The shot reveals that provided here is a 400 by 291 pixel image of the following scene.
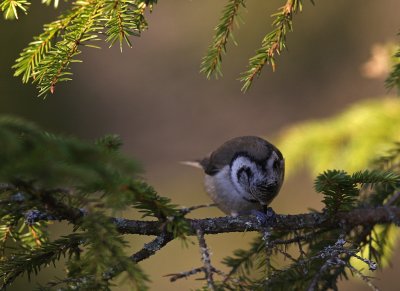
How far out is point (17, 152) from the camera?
122 cm

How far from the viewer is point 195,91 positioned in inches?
291

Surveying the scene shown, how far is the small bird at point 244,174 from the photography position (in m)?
3.24

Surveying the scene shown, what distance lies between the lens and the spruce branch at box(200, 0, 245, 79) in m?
1.97

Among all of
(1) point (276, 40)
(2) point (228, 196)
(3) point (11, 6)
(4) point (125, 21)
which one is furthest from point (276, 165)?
(3) point (11, 6)

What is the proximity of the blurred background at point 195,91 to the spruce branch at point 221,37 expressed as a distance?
4.04 metres

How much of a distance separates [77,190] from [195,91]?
5949 mm

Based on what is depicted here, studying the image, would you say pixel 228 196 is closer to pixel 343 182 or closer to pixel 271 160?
pixel 271 160

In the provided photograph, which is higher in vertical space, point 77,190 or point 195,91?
point 195,91

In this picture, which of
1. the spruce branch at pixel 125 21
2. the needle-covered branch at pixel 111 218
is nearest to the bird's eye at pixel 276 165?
the needle-covered branch at pixel 111 218

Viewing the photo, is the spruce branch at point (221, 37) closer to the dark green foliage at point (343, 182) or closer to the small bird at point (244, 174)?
the dark green foliage at point (343, 182)

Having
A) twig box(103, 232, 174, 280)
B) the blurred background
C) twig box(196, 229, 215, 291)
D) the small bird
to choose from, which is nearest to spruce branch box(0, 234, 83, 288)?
twig box(103, 232, 174, 280)

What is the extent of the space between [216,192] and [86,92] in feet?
14.7

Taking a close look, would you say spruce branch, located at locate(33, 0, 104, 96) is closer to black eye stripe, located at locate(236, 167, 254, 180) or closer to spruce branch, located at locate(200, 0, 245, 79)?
spruce branch, located at locate(200, 0, 245, 79)

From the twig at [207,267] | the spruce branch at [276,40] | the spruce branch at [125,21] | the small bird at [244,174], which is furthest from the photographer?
the small bird at [244,174]
